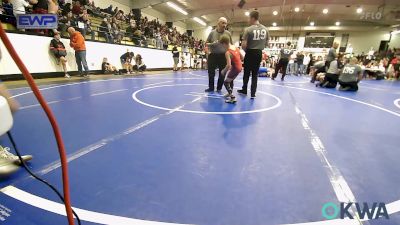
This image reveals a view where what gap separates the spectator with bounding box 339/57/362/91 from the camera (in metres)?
7.21

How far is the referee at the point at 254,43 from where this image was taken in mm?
5266

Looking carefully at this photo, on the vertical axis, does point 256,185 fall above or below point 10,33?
below

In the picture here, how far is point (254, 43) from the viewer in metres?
5.35

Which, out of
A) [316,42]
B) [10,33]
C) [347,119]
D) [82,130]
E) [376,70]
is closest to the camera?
[82,130]

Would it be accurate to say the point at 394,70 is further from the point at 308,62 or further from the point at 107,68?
the point at 107,68

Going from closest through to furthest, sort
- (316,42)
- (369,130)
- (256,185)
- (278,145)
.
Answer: (256,185)
(278,145)
(369,130)
(316,42)

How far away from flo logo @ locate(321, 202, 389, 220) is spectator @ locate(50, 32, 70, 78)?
31.4 ft

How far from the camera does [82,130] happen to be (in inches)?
112

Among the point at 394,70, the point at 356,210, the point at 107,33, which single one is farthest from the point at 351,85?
the point at 107,33

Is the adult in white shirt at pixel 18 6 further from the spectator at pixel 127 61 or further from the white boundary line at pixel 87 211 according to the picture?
the white boundary line at pixel 87 211

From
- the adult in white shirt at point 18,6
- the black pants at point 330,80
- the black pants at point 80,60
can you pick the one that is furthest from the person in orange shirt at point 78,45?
the black pants at point 330,80

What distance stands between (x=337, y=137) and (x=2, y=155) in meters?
3.48

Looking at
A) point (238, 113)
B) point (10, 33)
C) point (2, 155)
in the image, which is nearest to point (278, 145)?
point (238, 113)

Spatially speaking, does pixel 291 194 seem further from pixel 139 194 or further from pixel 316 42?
pixel 316 42
